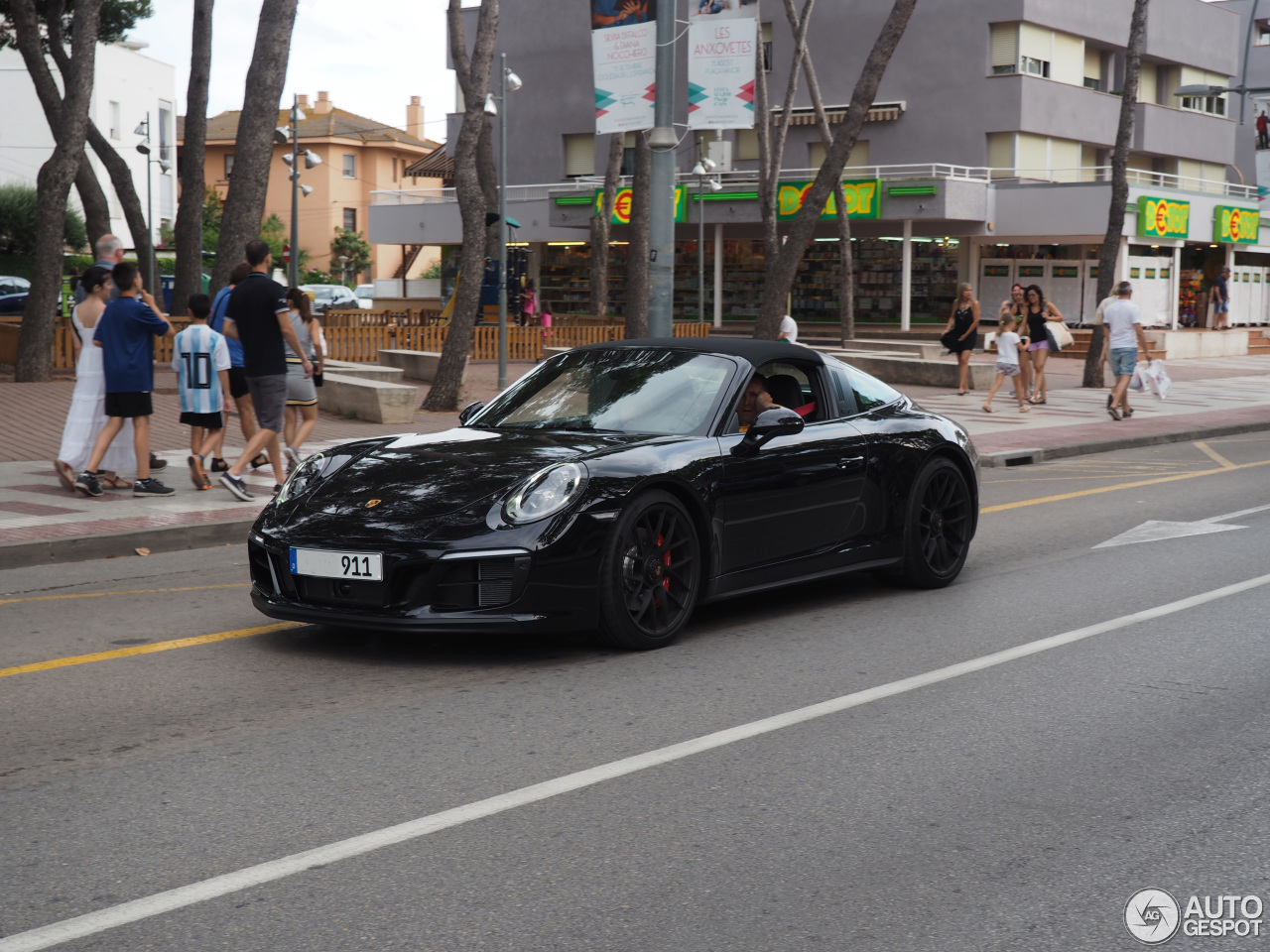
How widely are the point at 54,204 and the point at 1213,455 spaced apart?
1671 cm

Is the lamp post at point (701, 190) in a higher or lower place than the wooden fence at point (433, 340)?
higher

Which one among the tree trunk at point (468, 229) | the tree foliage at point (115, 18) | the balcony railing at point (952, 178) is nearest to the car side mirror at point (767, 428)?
the tree trunk at point (468, 229)

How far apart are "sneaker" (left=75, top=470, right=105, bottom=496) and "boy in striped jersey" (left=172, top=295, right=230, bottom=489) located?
74 cm

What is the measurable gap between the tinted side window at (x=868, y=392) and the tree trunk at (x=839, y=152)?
14.8 metres

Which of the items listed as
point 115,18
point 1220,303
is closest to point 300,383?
point 115,18

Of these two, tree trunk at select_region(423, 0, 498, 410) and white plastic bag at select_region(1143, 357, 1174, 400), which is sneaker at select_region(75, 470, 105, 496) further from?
white plastic bag at select_region(1143, 357, 1174, 400)

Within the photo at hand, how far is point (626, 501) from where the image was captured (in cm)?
627

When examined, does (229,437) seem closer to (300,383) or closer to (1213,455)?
(300,383)

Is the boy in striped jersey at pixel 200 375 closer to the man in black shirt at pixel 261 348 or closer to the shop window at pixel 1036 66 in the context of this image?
the man in black shirt at pixel 261 348

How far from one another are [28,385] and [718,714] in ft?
59.9

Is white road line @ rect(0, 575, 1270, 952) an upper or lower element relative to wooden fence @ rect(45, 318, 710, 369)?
lower

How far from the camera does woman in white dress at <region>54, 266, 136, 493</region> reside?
36.8 feet

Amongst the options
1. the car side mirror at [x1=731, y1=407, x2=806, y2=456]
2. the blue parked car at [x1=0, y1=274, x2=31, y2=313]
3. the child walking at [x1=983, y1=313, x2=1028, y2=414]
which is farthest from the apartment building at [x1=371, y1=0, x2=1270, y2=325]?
the car side mirror at [x1=731, y1=407, x2=806, y2=456]

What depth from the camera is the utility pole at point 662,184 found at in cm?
1395
